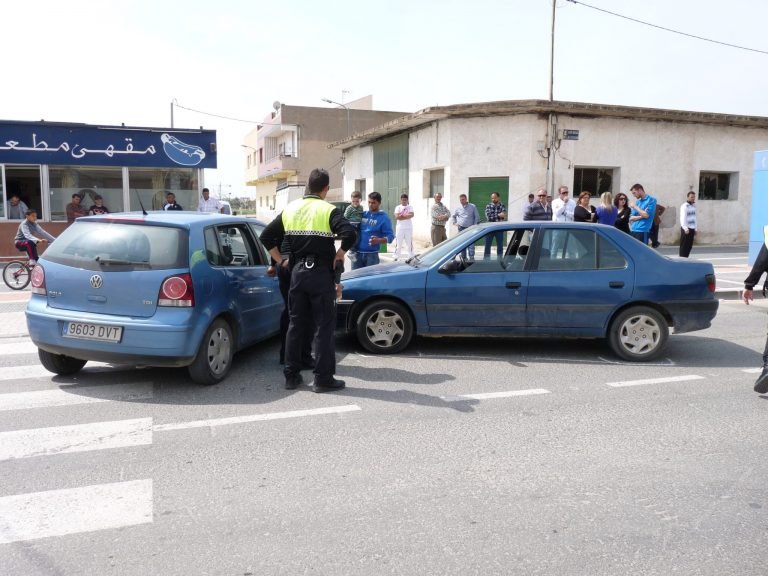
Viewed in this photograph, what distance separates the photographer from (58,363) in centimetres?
595

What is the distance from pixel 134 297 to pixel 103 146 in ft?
52.6

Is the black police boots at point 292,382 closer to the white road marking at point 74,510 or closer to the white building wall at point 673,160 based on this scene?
the white road marking at point 74,510

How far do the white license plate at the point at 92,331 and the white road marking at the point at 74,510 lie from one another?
1874 millimetres

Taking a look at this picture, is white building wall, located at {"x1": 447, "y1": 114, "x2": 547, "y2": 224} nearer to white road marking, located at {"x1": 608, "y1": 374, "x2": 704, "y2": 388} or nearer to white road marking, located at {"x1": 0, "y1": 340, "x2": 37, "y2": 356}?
white road marking, located at {"x1": 608, "y1": 374, "x2": 704, "y2": 388}

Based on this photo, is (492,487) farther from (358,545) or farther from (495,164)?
(495,164)

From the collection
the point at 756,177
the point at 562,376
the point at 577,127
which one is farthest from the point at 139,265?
the point at 577,127

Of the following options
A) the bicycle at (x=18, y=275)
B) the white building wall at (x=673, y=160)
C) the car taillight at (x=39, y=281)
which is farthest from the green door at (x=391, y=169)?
the car taillight at (x=39, y=281)

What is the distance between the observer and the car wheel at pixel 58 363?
5902 millimetres

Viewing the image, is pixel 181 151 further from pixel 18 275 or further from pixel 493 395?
pixel 493 395

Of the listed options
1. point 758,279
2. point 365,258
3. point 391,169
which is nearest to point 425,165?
point 391,169

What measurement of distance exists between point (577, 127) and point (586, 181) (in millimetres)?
1844

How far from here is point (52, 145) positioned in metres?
19.0

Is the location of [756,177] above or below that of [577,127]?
below

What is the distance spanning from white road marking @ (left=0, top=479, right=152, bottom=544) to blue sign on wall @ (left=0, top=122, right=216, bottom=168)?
1784 cm
